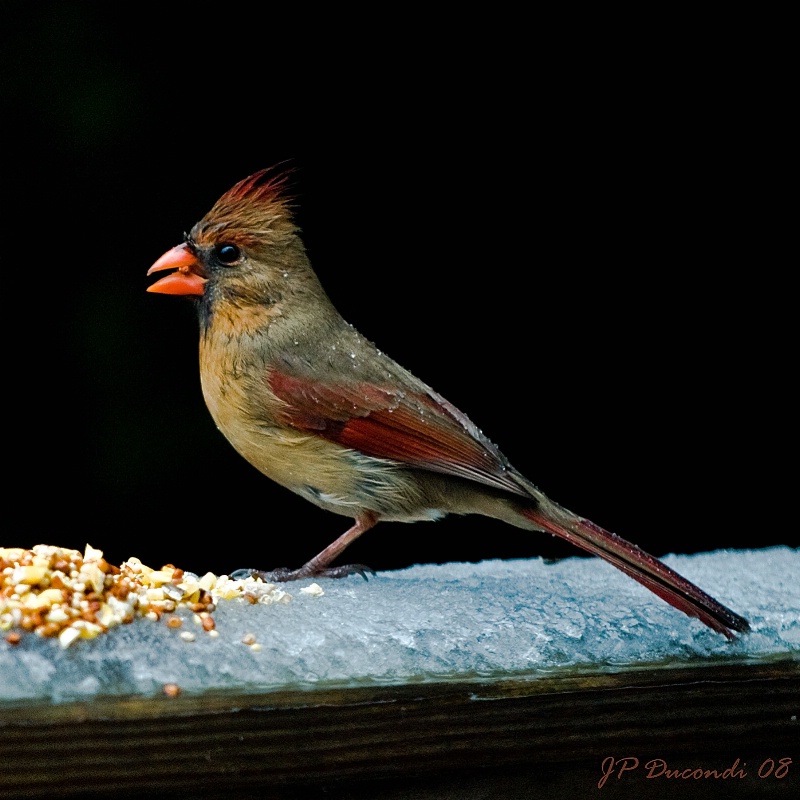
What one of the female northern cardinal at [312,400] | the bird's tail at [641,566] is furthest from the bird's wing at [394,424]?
the bird's tail at [641,566]

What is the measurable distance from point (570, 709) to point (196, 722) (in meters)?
0.51

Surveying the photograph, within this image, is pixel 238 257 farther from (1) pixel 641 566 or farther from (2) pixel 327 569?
(1) pixel 641 566

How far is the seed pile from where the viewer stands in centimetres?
168

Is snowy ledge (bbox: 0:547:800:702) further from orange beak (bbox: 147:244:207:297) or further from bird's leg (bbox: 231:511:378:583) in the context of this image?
orange beak (bbox: 147:244:207:297)

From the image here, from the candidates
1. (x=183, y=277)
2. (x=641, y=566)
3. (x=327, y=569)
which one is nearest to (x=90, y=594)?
(x=641, y=566)

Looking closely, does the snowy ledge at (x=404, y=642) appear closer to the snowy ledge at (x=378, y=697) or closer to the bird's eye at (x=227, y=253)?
the snowy ledge at (x=378, y=697)

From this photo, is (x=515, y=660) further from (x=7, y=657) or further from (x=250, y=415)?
(x=250, y=415)

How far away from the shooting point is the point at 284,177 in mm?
2965

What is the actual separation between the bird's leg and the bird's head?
1.95 ft

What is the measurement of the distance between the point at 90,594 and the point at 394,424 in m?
1.08

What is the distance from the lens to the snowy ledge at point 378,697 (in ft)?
4.95

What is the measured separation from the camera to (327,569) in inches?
115

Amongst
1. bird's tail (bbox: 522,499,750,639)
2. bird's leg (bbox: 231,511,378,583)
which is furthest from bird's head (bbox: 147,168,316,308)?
bird's tail (bbox: 522,499,750,639)

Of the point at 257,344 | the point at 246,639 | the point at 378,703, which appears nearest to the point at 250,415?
the point at 257,344
